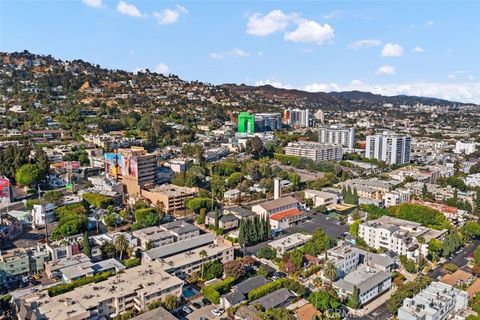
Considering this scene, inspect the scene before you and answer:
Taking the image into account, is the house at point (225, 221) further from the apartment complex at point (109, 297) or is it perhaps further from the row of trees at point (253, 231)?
the apartment complex at point (109, 297)

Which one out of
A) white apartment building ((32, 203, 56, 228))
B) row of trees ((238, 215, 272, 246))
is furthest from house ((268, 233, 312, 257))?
white apartment building ((32, 203, 56, 228))

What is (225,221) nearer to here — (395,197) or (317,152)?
(395,197)

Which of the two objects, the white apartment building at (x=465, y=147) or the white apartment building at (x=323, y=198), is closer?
the white apartment building at (x=323, y=198)

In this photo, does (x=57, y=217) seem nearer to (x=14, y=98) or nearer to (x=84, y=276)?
(x=84, y=276)

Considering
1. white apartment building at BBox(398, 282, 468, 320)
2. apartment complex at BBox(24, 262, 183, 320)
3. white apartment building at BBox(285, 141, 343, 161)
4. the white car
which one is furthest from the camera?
white apartment building at BBox(285, 141, 343, 161)

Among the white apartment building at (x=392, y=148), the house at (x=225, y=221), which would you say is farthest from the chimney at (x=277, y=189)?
the white apartment building at (x=392, y=148)

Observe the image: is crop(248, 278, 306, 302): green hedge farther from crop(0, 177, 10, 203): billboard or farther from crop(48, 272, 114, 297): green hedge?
crop(0, 177, 10, 203): billboard

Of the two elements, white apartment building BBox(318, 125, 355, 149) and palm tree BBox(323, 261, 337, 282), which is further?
white apartment building BBox(318, 125, 355, 149)
